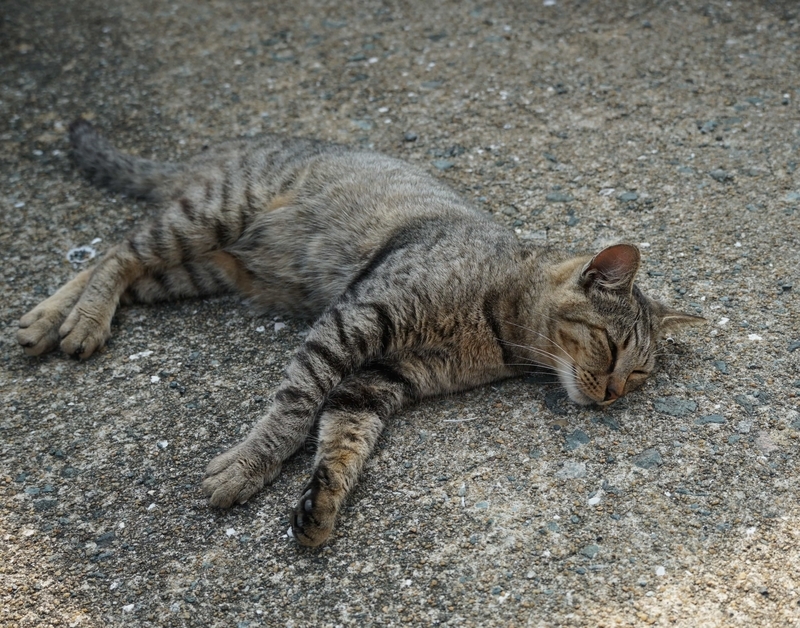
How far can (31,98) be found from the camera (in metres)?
6.31

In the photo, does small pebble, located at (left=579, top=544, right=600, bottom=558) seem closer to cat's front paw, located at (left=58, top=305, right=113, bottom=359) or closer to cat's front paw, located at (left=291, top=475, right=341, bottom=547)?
cat's front paw, located at (left=291, top=475, right=341, bottom=547)

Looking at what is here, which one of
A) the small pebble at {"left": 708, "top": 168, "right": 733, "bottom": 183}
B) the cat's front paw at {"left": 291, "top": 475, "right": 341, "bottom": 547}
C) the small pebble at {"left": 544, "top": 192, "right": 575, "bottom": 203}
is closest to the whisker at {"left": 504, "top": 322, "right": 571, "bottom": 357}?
the cat's front paw at {"left": 291, "top": 475, "right": 341, "bottom": 547}

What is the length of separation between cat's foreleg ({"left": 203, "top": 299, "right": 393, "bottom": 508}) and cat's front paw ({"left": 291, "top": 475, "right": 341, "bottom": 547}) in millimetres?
299

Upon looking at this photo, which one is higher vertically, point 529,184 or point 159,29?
point 159,29

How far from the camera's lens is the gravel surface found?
3.10 metres

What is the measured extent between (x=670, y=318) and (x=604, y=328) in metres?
0.34

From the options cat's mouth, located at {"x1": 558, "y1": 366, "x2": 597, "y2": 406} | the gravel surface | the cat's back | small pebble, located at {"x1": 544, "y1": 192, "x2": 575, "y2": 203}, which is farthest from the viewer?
small pebble, located at {"x1": 544, "y1": 192, "x2": 575, "y2": 203}

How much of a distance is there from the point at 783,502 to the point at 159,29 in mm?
6016

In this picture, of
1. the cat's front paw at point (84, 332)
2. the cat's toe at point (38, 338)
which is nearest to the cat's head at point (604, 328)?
the cat's front paw at point (84, 332)

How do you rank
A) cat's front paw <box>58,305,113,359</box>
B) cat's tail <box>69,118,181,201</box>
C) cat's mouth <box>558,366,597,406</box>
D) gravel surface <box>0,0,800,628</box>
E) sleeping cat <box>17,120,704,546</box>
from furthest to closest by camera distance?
cat's tail <box>69,118,181,201</box> → cat's front paw <box>58,305,113,359</box> → cat's mouth <box>558,366,597,406</box> → sleeping cat <box>17,120,704,546</box> → gravel surface <box>0,0,800,628</box>

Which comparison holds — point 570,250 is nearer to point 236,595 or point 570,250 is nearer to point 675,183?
point 675,183

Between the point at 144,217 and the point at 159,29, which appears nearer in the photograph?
the point at 144,217

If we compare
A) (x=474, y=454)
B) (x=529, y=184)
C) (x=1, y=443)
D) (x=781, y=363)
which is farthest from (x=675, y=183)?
(x=1, y=443)

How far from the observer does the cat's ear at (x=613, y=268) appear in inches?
145
